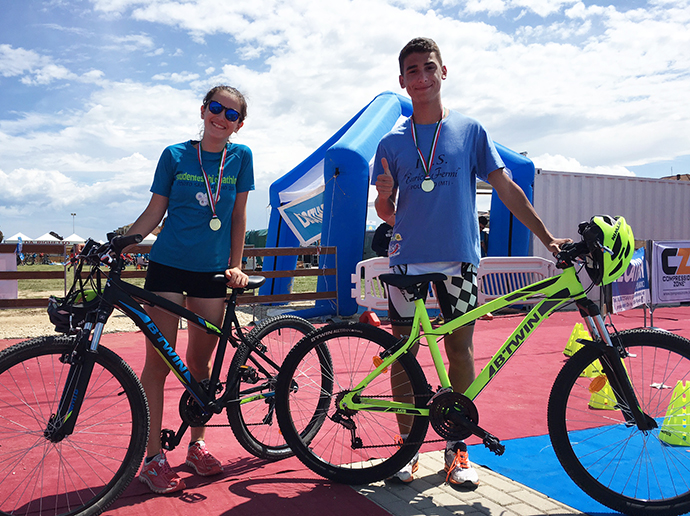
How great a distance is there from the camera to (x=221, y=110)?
9.17 feet

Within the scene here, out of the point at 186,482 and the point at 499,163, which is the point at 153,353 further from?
the point at 499,163

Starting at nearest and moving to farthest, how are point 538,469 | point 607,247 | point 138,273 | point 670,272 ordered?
point 607,247 → point 538,469 → point 670,272 → point 138,273

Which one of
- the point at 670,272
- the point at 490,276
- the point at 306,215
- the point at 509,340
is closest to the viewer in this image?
the point at 509,340

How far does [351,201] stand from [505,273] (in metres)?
3.60

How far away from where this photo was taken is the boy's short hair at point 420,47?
9.22ft

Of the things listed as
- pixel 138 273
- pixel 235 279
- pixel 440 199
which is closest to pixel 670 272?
pixel 440 199

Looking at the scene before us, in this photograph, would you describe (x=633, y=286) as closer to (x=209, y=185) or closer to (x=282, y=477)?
(x=282, y=477)

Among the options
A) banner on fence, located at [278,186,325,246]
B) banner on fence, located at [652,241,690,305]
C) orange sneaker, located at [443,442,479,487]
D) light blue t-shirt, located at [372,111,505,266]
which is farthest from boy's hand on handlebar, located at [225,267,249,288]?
banner on fence, located at [278,186,325,246]

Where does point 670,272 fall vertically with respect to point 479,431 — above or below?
above

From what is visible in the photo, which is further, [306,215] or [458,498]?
[306,215]

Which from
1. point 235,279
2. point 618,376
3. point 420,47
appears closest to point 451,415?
point 618,376

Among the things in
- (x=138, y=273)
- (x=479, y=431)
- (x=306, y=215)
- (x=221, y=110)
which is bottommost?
(x=479, y=431)

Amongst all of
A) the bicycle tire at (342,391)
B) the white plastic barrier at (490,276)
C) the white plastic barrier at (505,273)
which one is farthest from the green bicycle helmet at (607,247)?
the white plastic barrier at (505,273)

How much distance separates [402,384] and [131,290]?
56.1 inches
